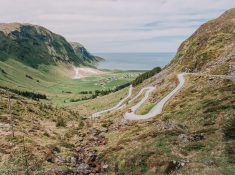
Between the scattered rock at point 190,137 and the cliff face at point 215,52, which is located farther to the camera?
the cliff face at point 215,52

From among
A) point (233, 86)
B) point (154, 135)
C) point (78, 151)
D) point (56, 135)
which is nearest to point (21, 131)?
point (56, 135)

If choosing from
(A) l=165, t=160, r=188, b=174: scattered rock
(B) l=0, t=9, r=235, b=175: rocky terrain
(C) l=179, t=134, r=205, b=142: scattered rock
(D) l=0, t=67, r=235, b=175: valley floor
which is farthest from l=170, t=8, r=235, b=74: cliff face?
(A) l=165, t=160, r=188, b=174: scattered rock

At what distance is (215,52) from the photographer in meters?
143

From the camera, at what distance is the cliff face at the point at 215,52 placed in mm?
121438

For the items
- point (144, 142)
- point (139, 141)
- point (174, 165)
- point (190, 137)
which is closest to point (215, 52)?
point (139, 141)

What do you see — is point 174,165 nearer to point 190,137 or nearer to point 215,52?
point 190,137

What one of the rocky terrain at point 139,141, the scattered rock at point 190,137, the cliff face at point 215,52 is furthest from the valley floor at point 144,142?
the cliff face at point 215,52

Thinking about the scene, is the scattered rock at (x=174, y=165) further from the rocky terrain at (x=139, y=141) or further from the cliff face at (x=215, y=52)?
the cliff face at (x=215, y=52)

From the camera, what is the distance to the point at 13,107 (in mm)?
108500

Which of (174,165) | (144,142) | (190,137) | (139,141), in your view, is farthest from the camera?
(139,141)

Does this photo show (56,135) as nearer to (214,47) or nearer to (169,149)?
(169,149)

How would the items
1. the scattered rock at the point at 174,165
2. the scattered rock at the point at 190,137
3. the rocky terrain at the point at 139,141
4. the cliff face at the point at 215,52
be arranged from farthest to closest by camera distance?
the cliff face at the point at 215,52, the scattered rock at the point at 190,137, the rocky terrain at the point at 139,141, the scattered rock at the point at 174,165

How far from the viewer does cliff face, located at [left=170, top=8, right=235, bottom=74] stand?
121 m

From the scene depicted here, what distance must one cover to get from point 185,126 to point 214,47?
92.2 meters
